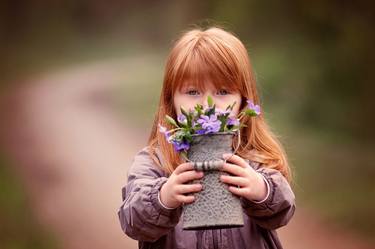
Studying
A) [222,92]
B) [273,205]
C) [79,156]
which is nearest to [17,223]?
[79,156]

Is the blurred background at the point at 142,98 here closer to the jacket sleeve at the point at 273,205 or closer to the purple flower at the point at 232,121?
the jacket sleeve at the point at 273,205

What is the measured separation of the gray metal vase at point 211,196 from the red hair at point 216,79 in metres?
0.25

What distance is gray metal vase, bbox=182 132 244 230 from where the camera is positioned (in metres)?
1.65

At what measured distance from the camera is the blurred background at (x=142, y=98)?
11.6ft

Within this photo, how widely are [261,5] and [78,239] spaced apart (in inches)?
50.8

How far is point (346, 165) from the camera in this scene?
3.60m

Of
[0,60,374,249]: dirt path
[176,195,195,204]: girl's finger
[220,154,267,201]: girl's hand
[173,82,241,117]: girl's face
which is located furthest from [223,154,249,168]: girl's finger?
[0,60,374,249]: dirt path

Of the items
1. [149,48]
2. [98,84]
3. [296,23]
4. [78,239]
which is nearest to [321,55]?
[296,23]

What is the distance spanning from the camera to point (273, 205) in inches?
70.2

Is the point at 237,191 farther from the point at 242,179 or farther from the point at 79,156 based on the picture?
the point at 79,156

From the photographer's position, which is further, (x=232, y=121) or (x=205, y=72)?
(x=205, y=72)

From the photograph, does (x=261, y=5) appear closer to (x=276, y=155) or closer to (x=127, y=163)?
(x=127, y=163)

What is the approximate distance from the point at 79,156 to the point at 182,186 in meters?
1.94

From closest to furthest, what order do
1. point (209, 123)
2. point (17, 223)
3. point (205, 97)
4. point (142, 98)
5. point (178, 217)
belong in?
point (209, 123)
point (178, 217)
point (205, 97)
point (17, 223)
point (142, 98)
